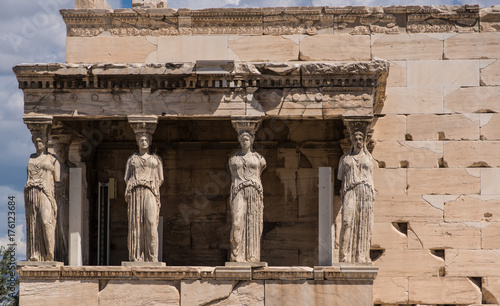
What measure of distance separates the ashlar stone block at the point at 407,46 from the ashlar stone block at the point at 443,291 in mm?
3654

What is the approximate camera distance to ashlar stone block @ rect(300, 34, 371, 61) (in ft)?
61.1

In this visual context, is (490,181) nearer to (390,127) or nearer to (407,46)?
(390,127)

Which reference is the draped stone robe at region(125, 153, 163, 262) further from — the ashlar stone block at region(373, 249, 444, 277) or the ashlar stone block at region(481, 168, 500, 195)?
the ashlar stone block at region(481, 168, 500, 195)

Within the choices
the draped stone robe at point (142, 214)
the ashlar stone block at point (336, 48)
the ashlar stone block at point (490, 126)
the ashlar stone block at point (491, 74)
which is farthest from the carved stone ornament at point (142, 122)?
the ashlar stone block at point (491, 74)

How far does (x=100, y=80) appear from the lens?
16781 millimetres

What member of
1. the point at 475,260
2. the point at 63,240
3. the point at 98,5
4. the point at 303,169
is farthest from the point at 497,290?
the point at 98,5

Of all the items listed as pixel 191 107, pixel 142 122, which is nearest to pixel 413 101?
pixel 191 107

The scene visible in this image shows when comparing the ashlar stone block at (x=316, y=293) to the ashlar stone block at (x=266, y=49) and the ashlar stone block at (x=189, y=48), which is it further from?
the ashlar stone block at (x=189, y=48)

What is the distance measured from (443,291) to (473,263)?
0.66 meters

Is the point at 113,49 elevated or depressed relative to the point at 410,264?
elevated

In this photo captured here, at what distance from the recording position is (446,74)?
18578 mm

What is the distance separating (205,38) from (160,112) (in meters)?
2.37

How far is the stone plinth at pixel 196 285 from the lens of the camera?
53.7 ft

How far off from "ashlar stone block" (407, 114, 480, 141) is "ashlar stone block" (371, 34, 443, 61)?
3.32ft
